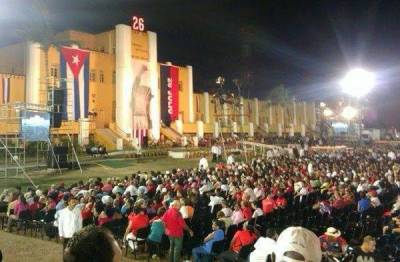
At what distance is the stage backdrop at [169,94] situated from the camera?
52.0 m

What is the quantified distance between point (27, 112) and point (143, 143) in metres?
25.0

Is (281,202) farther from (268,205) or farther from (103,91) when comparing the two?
(103,91)

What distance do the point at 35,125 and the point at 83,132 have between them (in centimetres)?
1608

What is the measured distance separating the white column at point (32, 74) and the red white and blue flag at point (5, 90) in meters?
1.68

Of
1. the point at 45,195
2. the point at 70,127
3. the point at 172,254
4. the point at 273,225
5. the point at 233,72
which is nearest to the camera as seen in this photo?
the point at 172,254

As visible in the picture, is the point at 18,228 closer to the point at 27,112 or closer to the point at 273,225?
the point at 273,225

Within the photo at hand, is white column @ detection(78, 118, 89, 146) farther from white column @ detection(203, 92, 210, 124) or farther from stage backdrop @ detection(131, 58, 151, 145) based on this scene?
white column @ detection(203, 92, 210, 124)

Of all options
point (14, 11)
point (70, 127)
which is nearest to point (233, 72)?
point (70, 127)

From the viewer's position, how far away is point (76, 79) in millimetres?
39875

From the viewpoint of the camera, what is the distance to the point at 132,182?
53.2 feet

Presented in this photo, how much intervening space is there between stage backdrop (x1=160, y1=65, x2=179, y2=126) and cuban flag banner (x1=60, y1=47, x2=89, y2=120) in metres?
12.9

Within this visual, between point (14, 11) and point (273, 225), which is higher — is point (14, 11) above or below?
above

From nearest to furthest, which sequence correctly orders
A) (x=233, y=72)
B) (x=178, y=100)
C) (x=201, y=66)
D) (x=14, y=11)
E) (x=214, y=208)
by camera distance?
1. (x=214, y=208)
2. (x=14, y=11)
3. (x=178, y=100)
4. (x=233, y=72)
5. (x=201, y=66)

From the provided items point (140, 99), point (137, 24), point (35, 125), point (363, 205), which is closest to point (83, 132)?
point (140, 99)
